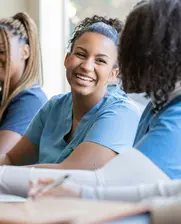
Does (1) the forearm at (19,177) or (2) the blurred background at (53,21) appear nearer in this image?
(1) the forearm at (19,177)

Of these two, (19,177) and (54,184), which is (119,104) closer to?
(19,177)

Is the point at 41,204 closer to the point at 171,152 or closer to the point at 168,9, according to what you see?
the point at 171,152

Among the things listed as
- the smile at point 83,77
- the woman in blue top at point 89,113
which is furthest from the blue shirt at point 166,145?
→ the smile at point 83,77

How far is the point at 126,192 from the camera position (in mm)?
845

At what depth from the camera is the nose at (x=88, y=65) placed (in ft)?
5.64

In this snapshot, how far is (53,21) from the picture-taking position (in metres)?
2.97

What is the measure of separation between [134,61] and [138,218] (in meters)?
0.63

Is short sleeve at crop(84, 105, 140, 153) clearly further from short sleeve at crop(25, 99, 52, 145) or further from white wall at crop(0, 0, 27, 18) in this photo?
white wall at crop(0, 0, 27, 18)

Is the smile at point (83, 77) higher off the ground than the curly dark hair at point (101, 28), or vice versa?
the curly dark hair at point (101, 28)

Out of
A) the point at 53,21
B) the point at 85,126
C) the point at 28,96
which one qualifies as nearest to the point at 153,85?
the point at 85,126

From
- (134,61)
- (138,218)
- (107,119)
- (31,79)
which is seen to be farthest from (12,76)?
(138,218)

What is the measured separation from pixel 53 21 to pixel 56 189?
220 centimetres

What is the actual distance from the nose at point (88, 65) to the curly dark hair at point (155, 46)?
0.46 meters

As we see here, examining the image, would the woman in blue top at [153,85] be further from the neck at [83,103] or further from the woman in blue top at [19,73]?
the woman in blue top at [19,73]
